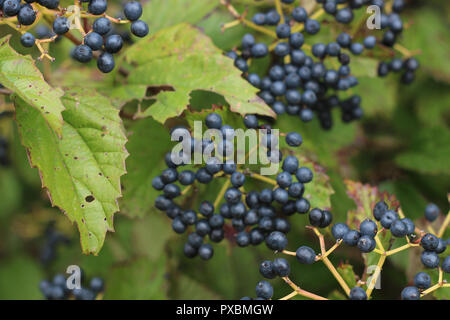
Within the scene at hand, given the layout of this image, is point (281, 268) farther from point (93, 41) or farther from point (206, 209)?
point (93, 41)

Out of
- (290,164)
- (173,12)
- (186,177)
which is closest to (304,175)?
(290,164)

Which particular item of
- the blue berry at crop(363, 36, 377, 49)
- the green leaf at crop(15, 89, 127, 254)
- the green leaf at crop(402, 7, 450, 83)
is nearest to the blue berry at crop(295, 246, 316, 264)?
the green leaf at crop(15, 89, 127, 254)

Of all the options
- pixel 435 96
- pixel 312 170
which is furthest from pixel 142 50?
pixel 435 96

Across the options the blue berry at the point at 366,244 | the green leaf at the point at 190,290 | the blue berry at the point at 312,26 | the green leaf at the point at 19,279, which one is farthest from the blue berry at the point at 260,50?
the green leaf at the point at 19,279

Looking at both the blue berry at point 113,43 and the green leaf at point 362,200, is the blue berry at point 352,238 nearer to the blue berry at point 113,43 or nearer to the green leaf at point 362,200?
the green leaf at point 362,200

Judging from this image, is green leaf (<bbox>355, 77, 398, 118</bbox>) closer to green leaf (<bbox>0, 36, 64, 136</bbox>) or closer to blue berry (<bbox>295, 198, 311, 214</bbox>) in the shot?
blue berry (<bbox>295, 198, 311, 214</bbox>)
